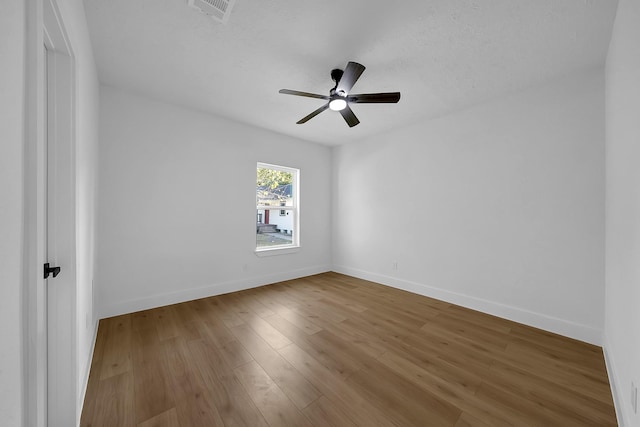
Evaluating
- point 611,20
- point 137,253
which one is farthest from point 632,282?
point 137,253

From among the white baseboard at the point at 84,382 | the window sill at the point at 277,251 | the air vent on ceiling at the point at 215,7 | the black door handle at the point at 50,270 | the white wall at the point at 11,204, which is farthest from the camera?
the window sill at the point at 277,251

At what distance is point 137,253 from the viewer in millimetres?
2965

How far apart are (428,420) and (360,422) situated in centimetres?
42

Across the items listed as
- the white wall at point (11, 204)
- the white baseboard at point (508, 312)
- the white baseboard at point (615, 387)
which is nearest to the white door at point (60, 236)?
the white wall at point (11, 204)

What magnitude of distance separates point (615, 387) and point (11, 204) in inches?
130

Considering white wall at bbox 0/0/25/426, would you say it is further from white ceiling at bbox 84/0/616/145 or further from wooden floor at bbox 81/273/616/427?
white ceiling at bbox 84/0/616/145

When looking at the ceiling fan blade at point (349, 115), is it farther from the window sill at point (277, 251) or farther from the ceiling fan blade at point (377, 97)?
the window sill at point (277, 251)

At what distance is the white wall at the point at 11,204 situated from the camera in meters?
0.59

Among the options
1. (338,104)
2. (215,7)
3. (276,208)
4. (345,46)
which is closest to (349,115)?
(338,104)

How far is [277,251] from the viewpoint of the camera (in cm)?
428

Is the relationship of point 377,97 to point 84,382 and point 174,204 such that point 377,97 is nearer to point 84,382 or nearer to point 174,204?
point 174,204

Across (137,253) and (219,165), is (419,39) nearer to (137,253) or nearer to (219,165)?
(219,165)

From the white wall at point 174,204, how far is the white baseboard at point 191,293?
0.04ft

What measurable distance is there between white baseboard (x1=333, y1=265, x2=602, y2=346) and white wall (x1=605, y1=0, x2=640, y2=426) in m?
0.32
